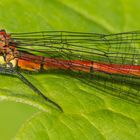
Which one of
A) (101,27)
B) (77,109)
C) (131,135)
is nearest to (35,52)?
(101,27)

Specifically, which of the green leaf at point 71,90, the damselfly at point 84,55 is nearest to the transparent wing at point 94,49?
the damselfly at point 84,55

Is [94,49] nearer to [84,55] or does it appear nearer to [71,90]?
[84,55]

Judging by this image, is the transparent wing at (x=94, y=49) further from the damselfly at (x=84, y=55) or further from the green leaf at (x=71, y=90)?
the green leaf at (x=71, y=90)

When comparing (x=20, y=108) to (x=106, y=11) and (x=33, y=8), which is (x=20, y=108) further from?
(x=106, y=11)

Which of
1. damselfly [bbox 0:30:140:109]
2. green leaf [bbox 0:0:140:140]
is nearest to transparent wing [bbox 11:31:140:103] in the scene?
damselfly [bbox 0:30:140:109]

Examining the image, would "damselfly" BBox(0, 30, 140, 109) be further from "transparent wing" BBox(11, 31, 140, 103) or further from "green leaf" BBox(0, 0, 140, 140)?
"green leaf" BBox(0, 0, 140, 140)

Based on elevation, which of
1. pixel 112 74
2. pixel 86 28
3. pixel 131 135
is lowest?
pixel 131 135
